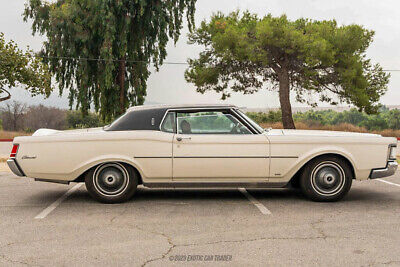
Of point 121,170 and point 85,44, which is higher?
point 85,44

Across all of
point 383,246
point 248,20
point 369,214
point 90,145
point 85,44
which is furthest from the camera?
point 248,20

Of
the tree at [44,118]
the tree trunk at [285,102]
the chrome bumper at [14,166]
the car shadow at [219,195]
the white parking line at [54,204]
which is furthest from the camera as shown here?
the tree at [44,118]

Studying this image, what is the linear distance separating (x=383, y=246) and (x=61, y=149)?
15.2 ft

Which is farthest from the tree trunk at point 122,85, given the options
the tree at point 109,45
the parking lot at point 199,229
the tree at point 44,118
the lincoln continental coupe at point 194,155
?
the lincoln continental coupe at point 194,155

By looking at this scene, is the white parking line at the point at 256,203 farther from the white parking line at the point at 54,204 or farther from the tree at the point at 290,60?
the tree at the point at 290,60

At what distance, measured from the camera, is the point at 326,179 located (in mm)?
7219

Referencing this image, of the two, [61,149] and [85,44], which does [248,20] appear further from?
[61,149]

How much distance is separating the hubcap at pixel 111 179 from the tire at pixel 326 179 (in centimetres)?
270

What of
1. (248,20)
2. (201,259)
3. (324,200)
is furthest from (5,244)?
(248,20)

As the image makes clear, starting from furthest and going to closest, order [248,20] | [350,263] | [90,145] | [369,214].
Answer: [248,20] < [90,145] < [369,214] < [350,263]

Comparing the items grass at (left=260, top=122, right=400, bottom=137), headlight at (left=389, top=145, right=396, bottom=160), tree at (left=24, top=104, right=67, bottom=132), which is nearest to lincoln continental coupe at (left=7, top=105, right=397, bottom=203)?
headlight at (left=389, top=145, right=396, bottom=160)

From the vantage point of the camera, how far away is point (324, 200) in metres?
7.23

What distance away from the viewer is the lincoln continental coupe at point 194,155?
705 centimetres

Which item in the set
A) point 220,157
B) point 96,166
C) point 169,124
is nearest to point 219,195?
point 220,157
